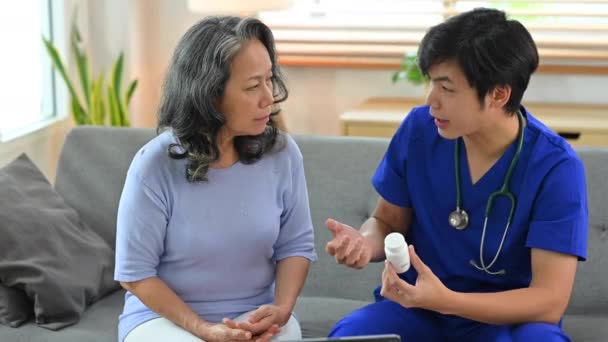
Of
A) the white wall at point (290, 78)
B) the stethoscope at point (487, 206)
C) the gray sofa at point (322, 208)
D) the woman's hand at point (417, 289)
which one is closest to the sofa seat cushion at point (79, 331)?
the gray sofa at point (322, 208)

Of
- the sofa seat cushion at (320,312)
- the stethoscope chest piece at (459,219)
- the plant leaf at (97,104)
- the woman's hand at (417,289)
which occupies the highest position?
the stethoscope chest piece at (459,219)

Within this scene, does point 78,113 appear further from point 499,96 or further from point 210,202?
point 499,96

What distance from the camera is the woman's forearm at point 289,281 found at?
210 centimetres

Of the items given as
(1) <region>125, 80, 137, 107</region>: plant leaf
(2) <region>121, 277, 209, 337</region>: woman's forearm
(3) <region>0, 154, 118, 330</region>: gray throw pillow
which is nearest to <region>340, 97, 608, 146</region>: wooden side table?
(1) <region>125, 80, 137, 107</region>: plant leaf

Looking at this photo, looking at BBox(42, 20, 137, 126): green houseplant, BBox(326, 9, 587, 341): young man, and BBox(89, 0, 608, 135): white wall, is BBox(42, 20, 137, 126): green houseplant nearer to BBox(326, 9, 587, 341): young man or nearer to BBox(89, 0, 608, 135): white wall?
BBox(89, 0, 608, 135): white wall

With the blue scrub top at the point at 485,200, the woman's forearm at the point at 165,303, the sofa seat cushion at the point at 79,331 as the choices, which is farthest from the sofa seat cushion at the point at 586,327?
the sofa seat cushion at the point at 79,331

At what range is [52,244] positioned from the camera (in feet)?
7.89

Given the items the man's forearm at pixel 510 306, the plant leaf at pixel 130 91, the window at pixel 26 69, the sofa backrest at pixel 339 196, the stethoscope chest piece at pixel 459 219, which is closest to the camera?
the man's forearm at pixel 510 306

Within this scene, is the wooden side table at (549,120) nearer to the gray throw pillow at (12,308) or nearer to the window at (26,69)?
the window at (26,69)

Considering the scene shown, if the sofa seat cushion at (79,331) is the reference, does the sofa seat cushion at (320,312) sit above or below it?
above

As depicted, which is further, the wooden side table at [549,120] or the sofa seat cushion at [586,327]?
the wooden side table at [549,120]

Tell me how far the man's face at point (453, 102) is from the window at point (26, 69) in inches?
76.8

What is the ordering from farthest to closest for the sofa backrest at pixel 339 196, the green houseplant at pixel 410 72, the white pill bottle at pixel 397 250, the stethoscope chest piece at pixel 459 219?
the green houseplant at pixel 410 72, the sofa backrest at pixel 339 196, the stethoscope chest piece at pixel 459 219, the white pill bottle at pixel 397 250

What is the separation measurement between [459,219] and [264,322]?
467 mm
